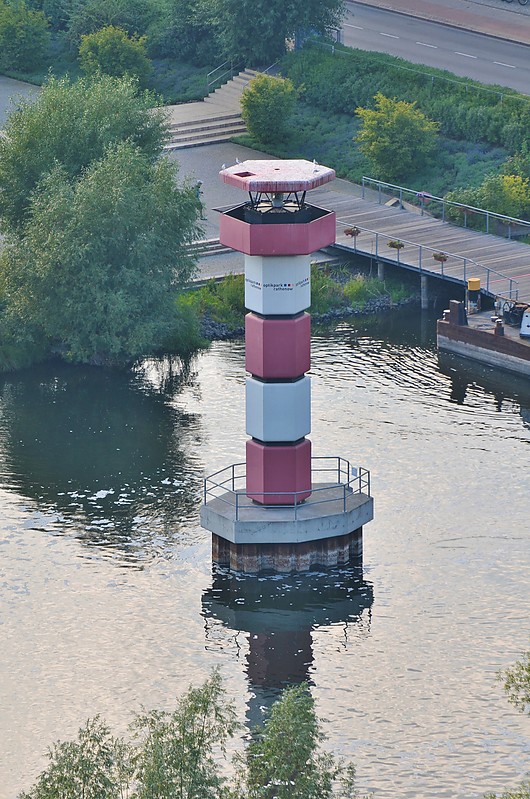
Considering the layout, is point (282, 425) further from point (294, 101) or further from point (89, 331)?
point (294, 101)

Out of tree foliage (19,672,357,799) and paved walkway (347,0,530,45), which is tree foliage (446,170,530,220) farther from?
tree foliage (19,672,357,799)

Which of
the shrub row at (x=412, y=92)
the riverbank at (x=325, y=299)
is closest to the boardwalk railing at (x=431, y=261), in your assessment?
the riverbank at (x=325, y=299)

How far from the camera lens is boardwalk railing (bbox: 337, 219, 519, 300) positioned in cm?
10994

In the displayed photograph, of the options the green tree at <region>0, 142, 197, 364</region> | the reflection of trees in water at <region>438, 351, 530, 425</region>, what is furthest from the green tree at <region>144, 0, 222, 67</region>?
the reflection of trees in water at <region>438, 351, 530, 425</region>

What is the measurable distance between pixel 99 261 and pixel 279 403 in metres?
23.9

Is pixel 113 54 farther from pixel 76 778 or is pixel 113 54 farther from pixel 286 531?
pixel 76 778

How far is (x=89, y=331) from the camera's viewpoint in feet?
332

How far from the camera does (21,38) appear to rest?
142 meters

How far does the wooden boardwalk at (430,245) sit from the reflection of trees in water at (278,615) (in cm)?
3267

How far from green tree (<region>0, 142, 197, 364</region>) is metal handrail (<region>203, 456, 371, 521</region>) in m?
15.7

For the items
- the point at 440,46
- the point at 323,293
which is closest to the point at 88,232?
the point at 323,293

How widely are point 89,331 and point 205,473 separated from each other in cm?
1469

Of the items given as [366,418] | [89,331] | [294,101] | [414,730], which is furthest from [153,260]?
[414,730]

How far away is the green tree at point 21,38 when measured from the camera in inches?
5576
